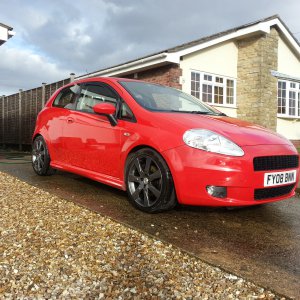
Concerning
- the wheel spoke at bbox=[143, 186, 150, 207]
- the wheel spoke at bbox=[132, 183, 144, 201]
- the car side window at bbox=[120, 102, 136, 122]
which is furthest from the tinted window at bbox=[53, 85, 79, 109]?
the wheel spoke at bbox=[143, 186, 150, 207]

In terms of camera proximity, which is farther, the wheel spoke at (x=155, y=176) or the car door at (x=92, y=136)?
the car door at (x=92, y=136)

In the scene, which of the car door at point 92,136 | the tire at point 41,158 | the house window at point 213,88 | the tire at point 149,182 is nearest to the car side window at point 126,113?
the car door at point 92,136

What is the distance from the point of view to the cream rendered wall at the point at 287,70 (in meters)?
15.1

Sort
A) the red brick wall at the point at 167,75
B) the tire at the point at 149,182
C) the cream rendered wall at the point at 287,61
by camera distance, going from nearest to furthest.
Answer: the tire at the point at 149,182
the red brick wall at the point at 167,75
the cream rendered wall at the point at 287,61

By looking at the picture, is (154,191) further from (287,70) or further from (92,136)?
(287,70)

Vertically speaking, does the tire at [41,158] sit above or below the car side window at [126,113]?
below

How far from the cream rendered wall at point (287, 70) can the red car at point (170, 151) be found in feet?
37.1

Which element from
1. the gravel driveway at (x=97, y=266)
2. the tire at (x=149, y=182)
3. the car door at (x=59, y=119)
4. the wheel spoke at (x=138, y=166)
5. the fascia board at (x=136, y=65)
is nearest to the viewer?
the gravel driveway at (x=97, y=266)

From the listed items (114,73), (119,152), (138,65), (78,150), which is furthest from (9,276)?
(114,73)

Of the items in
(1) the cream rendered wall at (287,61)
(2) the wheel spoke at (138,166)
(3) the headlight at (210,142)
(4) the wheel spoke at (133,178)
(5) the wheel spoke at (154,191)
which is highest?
(1) the cream rendered wall at (287,61)

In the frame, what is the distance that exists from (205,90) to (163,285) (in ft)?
36.4

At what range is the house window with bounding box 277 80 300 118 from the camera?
592 inches

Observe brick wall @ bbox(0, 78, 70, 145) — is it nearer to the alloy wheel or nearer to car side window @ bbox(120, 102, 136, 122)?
car side window @ bbox(120, 102, 136, 122)

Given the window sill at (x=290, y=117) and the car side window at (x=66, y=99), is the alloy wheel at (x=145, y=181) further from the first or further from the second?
the window sill at (x=290, y=117)
